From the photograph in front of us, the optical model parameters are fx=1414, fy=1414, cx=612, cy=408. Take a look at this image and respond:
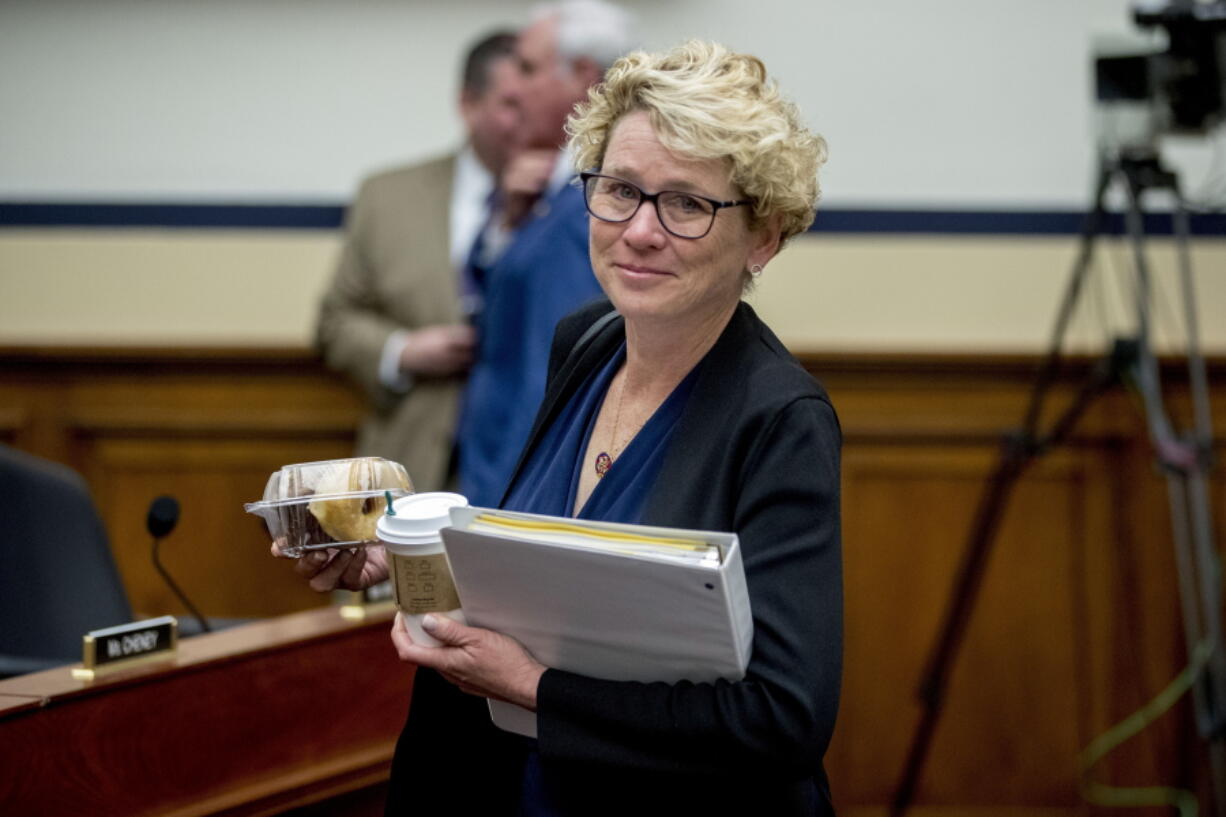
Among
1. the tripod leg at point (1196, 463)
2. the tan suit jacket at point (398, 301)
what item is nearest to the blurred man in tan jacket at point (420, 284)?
the tan suit jacket at point (398, 301)

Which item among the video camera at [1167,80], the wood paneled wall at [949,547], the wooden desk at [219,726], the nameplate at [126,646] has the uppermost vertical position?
the video camera at [1167,80]

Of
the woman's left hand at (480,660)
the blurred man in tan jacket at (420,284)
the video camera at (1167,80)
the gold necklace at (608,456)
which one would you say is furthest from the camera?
the blurred man in tan jacket at (420,284)

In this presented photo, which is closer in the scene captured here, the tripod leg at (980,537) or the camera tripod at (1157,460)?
the camera tripod at (1157,460)

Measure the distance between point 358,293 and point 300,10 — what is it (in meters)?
0.77

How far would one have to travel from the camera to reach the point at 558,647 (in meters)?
1.30

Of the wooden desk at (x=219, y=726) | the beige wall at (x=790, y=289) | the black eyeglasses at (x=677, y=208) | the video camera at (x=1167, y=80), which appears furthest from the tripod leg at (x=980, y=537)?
the black eyeglasses at (x=677, y=208)

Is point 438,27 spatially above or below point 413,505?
above

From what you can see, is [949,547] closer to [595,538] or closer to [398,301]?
[398,301]

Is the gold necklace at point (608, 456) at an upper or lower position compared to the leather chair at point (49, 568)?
upper

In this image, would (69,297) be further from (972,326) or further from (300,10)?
(972,326)

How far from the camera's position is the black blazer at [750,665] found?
124cm

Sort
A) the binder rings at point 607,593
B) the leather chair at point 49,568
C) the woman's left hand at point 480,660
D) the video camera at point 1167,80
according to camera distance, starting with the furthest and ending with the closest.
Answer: the video camera at point 1167,80 < the leather chair at point 49,568 < the woman's left hand at point 480,660 < the binder rings at point 607,593

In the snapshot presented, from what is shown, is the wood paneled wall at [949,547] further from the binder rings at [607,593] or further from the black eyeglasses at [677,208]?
the binder rings at [607,593]

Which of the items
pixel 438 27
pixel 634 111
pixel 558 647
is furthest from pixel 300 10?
pixel 558 647
